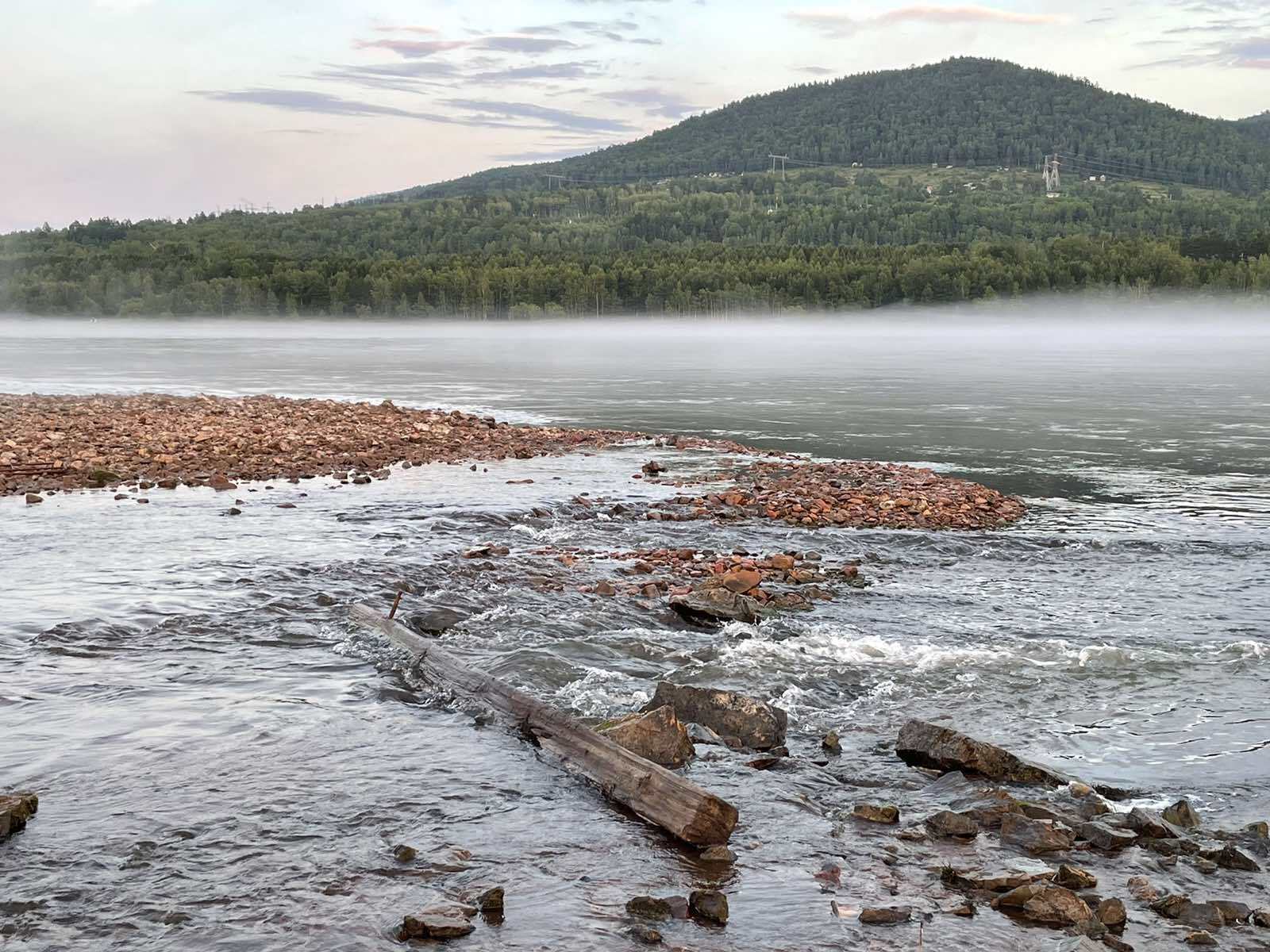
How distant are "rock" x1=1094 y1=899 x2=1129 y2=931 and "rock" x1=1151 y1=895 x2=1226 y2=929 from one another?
0.81ft

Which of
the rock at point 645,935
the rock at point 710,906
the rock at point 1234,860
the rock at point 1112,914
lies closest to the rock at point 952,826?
the rock at point 1112,914

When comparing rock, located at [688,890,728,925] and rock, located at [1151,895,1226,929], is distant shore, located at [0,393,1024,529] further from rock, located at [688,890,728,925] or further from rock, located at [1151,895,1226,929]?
rock, located at [688,890,728,925]

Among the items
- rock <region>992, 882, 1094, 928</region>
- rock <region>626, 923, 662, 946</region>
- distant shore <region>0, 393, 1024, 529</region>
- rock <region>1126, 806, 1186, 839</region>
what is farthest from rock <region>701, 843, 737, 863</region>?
distant shore <region>0, 393, 1024, 529</region>

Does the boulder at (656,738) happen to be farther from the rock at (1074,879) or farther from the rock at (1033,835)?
the rock at (1074,879)

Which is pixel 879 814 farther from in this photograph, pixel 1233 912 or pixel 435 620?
pixel 435 620

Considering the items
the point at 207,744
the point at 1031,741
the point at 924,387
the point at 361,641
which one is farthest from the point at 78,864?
the point at 924,387

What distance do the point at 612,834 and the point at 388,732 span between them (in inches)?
116

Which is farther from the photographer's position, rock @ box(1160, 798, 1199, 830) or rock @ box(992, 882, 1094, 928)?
rock @ box(1160, 798, 1199, 830)

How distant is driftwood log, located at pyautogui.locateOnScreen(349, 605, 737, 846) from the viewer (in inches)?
334

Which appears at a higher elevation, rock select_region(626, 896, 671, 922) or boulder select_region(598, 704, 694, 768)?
boulder select_region(598, 704, 694, 768)

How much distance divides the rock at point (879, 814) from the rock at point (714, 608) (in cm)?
600

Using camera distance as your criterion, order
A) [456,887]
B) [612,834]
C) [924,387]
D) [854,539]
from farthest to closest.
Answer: [924,387] < [854,539] < [612,834] < [456,887]

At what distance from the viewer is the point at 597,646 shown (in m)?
14.0

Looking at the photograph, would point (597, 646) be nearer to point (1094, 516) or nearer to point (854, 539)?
point (854, 539)
